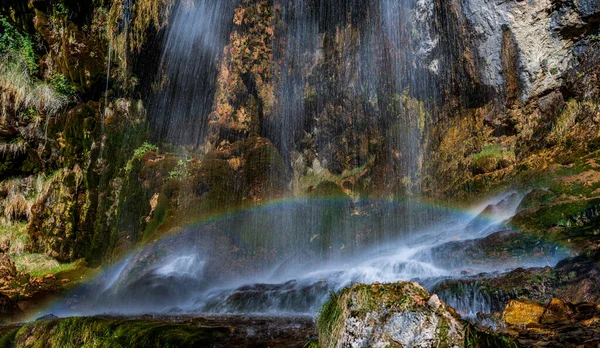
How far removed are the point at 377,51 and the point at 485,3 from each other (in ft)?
14.1

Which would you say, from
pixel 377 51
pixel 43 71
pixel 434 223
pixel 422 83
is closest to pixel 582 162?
pixel 434 223

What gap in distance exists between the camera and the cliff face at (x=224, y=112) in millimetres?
14531

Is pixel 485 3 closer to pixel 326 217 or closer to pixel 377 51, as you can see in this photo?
pixel 377 51

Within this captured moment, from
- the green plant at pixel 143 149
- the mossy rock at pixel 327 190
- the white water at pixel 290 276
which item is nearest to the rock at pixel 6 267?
the white water at pixel 290 276

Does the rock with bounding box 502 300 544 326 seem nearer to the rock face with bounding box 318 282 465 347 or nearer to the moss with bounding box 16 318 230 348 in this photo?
the rock face with bounding box 318 282 465 347

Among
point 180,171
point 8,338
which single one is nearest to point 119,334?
point 8,338

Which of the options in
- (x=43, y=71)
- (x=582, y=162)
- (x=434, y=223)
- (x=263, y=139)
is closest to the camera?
(x=582, y=162)

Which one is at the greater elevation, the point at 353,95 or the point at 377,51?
the point at 377,51

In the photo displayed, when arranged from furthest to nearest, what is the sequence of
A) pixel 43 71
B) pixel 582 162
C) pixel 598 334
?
pixel 43 71 < pixel 582 162 < pixel 598 334

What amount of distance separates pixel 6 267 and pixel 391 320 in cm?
1694

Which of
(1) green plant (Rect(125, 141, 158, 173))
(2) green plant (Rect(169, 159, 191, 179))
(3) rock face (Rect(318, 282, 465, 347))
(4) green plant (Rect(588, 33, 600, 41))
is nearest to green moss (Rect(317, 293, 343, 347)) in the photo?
(3) rock face (Rect(318, 282, 465, 347))

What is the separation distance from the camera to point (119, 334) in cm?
419

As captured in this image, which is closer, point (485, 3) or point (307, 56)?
point (485, 3)

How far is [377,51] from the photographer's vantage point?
16.0 meters
